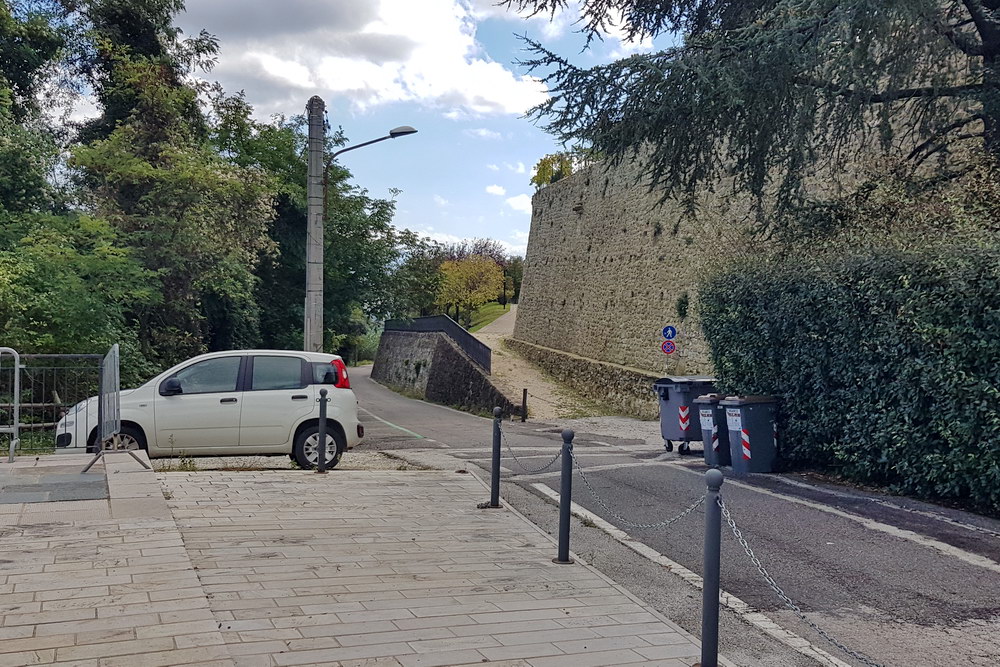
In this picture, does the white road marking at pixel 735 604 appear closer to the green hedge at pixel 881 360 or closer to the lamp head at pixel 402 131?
the green hedge at pixel 881 360

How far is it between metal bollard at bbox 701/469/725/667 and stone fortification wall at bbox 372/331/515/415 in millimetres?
22429

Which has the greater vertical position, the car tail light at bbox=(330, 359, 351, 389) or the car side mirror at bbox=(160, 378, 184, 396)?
the car tail light at bbox=(330, 359, 351, 389)

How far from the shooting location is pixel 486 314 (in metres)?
91.4

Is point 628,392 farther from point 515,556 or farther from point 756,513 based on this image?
point 515,556

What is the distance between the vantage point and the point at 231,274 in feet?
77.0

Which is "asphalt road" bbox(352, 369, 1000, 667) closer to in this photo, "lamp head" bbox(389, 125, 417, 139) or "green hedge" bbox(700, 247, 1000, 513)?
"green hedge" bbox(700, 247, 1000, 513)

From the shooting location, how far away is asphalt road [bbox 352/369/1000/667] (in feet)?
17.1

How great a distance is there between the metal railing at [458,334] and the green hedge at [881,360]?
2151 centimetres

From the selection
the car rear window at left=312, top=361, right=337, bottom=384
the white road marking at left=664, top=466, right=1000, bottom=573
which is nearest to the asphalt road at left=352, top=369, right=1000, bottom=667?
the white road marking at left=664, top=466, right=1000, bottom=573

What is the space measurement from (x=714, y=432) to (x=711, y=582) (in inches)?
353

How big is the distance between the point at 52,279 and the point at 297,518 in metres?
11.0

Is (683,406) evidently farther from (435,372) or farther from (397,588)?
(435,372)

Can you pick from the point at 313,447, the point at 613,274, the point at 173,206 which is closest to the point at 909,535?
the point at 313,447

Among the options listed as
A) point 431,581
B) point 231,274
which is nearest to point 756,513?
point 431,581
